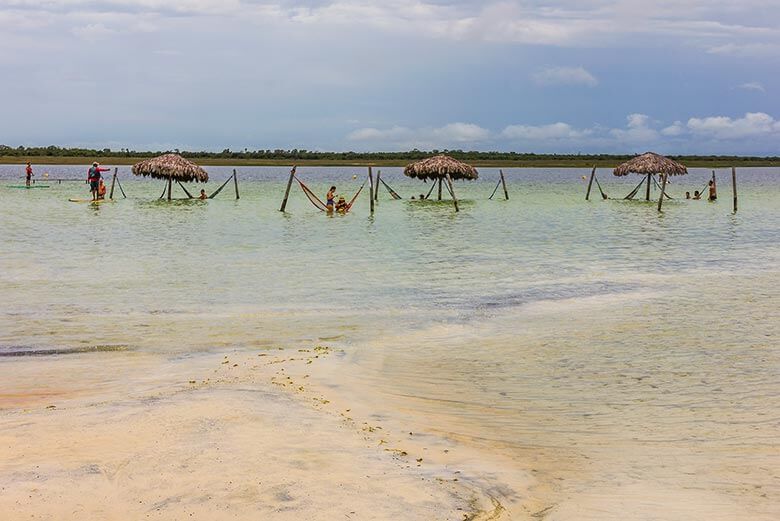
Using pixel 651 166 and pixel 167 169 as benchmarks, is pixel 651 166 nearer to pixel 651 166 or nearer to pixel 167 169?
pixel 651 166

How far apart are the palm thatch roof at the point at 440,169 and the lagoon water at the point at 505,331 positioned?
16.0 m

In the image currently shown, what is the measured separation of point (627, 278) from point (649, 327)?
4.98 meters

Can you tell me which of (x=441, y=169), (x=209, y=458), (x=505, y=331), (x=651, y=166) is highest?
(x=651, y=166)

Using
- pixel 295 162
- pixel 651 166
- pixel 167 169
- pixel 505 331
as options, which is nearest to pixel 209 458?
pixel 505 331

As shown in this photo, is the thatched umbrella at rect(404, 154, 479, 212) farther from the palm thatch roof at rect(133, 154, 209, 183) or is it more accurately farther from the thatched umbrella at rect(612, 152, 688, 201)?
the palm thatch roof at rect(133, 154, 209, 183)

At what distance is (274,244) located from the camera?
2244cm

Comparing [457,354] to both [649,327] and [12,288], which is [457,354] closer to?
[649,327]

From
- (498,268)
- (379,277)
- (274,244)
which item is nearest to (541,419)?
(379,277)

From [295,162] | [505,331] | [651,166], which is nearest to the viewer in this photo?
[505,331]

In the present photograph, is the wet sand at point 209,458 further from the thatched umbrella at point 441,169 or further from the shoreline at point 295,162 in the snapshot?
the shoreline at point 295,162

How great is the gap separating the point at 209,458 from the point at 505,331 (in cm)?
636

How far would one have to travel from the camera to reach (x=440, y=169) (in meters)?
41.4

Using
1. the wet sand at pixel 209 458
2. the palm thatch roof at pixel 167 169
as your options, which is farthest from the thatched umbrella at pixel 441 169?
the wet sand at pixel 209 458

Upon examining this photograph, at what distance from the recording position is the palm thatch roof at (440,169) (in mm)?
41375
